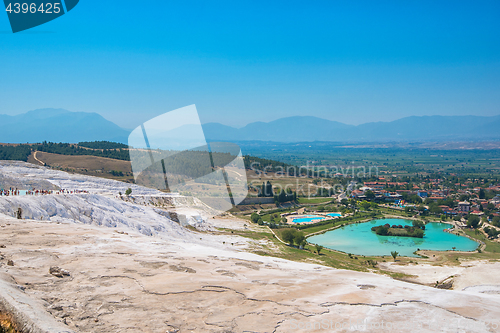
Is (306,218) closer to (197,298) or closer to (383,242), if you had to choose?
(383,242)

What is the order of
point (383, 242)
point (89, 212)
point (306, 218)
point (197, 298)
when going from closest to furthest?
point (197, 298) < point (89, 212) < point (383, 242) < point (306, 218)

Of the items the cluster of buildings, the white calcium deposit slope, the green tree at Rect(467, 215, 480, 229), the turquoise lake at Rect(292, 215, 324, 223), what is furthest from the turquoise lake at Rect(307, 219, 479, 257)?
the white calcium deposit slope

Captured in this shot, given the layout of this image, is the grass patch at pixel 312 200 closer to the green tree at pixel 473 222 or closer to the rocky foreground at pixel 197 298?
the green tree at pixel 473 222

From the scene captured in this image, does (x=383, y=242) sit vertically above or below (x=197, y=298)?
below

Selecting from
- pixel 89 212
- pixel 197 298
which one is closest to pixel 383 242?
pixel 89 212

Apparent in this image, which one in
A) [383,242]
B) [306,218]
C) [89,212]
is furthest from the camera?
[306,218]

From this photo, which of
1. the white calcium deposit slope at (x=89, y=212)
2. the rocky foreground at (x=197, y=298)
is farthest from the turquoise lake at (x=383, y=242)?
the rocky foreground at (x=197, y=298)

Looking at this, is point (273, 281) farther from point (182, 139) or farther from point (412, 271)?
point (412, 271)

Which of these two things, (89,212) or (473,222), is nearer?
(89,212)
